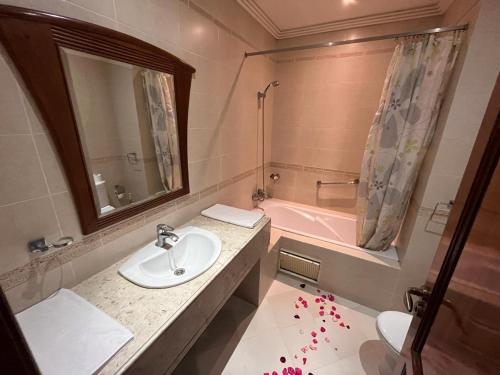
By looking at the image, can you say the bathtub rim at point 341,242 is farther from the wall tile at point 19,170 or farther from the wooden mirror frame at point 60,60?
the wall tile at point 19,170

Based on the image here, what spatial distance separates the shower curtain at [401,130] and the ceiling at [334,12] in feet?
1.68

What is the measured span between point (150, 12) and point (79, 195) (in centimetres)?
95

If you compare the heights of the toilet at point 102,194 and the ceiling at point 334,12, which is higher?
the ceiling at point 334,12

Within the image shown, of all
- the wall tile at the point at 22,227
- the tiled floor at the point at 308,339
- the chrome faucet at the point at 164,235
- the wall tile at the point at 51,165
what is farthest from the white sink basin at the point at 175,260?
the tiled floor at the point at 308,339

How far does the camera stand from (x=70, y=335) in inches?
27.5

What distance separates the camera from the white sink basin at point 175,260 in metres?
0.97

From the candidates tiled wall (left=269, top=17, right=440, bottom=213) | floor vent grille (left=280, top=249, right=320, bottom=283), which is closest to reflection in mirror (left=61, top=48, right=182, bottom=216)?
floor vent grille (left=280, top=249, right=320, bottom=283)

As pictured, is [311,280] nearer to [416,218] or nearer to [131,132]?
[416,218]

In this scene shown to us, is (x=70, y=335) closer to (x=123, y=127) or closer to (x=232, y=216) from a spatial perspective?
(x=123, y=127)

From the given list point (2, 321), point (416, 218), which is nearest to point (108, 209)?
point (2, 321)

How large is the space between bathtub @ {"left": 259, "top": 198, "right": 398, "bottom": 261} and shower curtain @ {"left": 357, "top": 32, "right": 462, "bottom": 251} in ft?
1.79

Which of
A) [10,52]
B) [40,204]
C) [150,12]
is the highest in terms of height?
[150,12]

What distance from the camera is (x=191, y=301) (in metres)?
0.87

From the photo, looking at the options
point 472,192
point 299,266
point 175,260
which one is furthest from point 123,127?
point 299,266
